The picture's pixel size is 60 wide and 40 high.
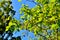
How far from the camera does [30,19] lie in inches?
527

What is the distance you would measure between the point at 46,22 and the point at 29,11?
1293 mm

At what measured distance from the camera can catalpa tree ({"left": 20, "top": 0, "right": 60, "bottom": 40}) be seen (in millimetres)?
12547

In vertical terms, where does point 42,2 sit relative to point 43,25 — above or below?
above

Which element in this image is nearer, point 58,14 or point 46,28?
point 58,14

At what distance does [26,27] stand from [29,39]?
3.61ft

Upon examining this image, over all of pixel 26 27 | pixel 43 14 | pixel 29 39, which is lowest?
pixel 29 39

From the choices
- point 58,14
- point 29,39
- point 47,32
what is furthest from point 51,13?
point 29,39

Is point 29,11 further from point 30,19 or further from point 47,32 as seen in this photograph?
point 47,32

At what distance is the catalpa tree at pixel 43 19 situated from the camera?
494 inches

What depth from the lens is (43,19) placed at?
1270 centimetres

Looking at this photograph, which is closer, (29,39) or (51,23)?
(51,23)

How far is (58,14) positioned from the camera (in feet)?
40.9

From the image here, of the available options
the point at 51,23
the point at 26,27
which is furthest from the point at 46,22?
the point at 26,27

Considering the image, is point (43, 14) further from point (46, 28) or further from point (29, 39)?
point (29, 39)
